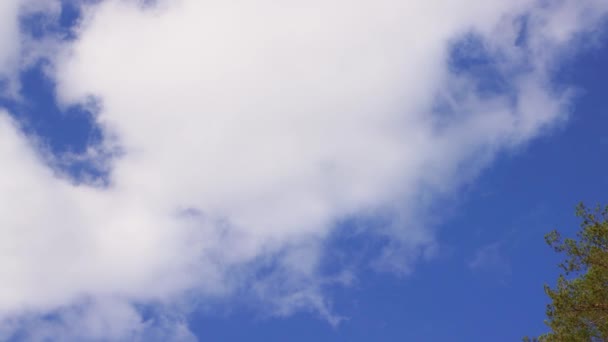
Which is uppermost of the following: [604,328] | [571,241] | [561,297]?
[571,241]

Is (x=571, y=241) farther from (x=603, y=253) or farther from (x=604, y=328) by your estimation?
(x=604, y=328)

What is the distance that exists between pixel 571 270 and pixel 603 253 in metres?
2.99

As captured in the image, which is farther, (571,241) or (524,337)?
(524,337)

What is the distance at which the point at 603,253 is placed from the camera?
36188 mm

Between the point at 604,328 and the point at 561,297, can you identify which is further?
the point at 561,297

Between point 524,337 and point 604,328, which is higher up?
point 524,337

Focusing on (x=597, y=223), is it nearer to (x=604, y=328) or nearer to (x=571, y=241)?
(x=571, y=241)

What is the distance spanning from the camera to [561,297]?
3853cm

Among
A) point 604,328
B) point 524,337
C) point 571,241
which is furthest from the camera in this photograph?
point 524,337

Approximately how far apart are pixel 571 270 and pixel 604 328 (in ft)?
14.5

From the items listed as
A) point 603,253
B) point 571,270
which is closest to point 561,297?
point 571,270

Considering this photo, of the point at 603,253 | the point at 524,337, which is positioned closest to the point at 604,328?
the point at 603,253

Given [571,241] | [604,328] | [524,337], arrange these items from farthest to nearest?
1. [524,337]
2. [571,241]
3. [604,328]

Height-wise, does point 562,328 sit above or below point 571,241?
below
